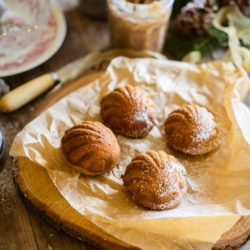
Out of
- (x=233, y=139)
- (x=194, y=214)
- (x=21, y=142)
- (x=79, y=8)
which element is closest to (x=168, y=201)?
(x=194, y=214)

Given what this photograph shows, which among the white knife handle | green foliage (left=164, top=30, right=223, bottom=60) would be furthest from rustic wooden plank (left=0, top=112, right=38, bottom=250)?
green foliage (left=164, top=30, right=223, bottom=60)

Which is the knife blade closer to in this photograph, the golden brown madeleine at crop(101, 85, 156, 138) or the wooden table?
the wooden table

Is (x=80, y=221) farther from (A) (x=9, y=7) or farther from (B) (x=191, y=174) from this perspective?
(A) (x=9, y=7)

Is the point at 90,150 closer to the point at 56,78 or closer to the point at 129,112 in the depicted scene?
the point at 129,112

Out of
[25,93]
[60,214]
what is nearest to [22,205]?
[60,214]

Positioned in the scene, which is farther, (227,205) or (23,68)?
(23,68)

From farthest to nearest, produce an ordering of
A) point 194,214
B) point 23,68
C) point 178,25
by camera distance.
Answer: point 178,25 < point 23,68 < point 194,214

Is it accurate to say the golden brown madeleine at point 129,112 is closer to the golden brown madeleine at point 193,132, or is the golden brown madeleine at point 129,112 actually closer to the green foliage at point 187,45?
the golden brown madeleine at point 193,132
